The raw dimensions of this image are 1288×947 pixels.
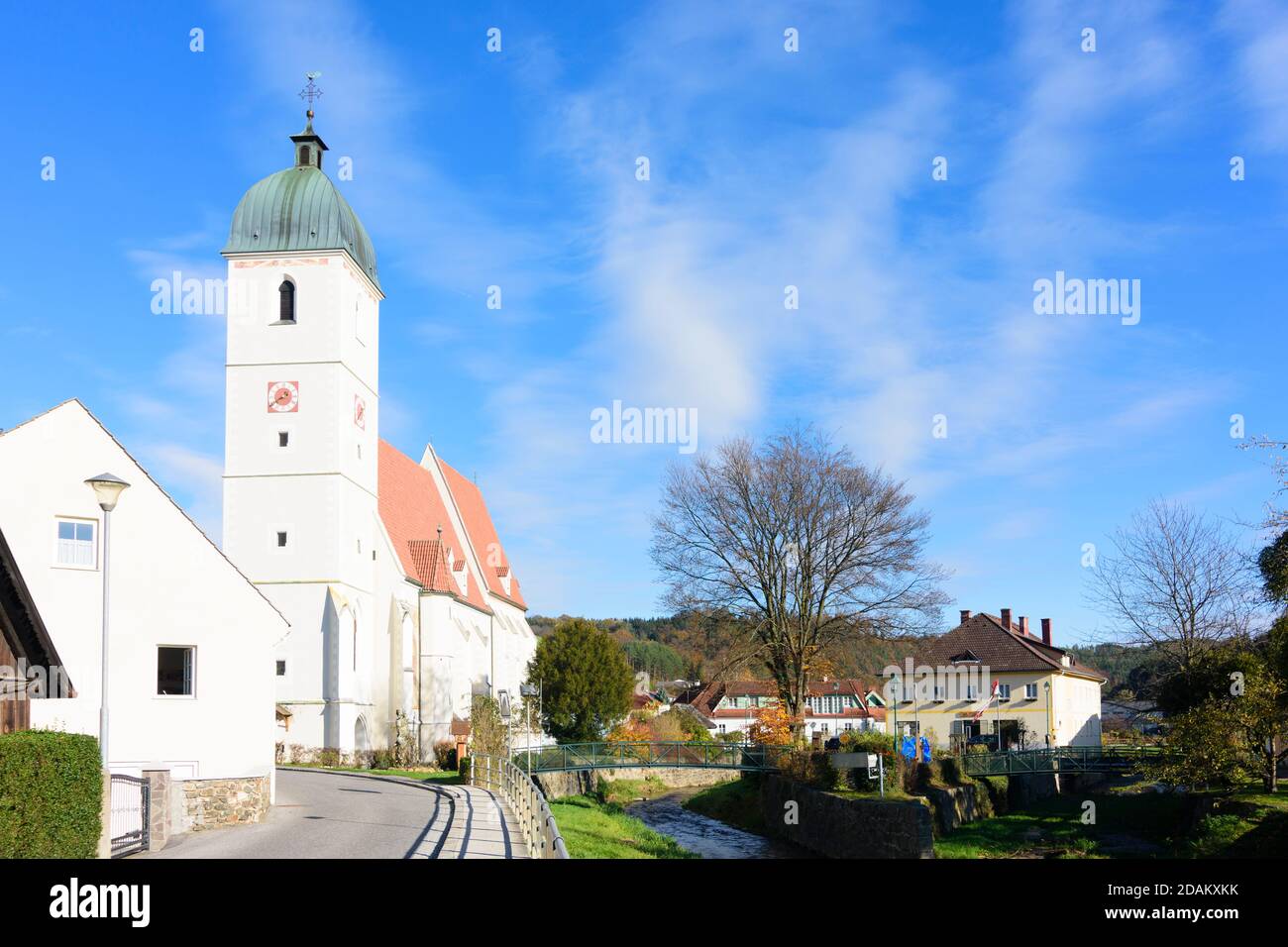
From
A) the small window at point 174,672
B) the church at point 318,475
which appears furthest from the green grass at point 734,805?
the small window at point 174,672

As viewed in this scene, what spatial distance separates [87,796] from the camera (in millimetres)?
14180

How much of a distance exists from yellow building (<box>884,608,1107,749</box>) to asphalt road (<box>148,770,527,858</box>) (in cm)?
3499

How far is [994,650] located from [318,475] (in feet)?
118

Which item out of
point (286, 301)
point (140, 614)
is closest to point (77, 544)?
point (140, 614)

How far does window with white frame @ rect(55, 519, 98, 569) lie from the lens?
2095cm

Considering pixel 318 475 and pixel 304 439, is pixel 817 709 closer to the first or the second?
pixel 318 475

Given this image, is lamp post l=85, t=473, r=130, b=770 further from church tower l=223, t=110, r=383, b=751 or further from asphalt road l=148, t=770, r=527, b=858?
church tower l=223, t=110, r=383, b=751

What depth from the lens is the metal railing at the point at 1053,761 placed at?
37906 millimetres

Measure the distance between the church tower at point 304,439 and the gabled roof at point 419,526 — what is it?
16.5 feet

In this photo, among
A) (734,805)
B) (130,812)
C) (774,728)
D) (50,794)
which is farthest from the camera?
(734,805)

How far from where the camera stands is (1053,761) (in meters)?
41.8

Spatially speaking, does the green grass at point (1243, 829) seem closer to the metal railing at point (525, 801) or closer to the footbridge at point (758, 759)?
the footbridge at point (758, 759)
